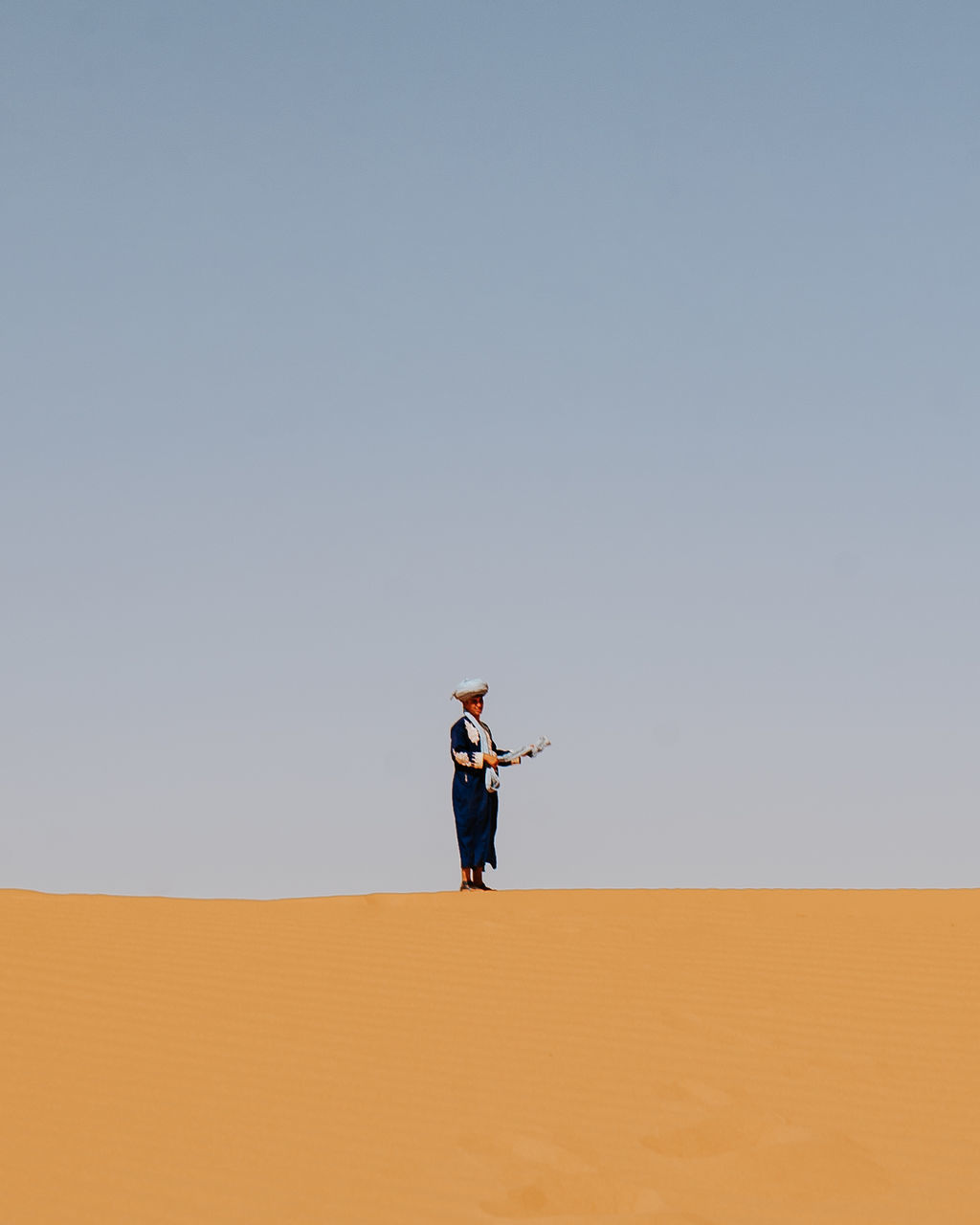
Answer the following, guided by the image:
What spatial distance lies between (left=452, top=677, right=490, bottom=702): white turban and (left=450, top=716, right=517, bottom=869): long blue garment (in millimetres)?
193

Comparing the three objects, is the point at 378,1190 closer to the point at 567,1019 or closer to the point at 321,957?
the point at 567,1019

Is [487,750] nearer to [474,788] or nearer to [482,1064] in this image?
[474,788]

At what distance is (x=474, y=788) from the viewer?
12.2m

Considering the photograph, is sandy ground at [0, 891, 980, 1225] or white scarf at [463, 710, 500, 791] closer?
sandy ground at [0, 891, 980, 1225]

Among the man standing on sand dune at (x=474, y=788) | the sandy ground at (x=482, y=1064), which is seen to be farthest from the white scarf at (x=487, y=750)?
the sandy ground at (x=482, y=1064)

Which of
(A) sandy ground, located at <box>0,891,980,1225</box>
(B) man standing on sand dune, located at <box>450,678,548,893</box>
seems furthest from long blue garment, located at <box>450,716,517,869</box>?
(A) sandy ground, located at <box>0,891,980,1225</box>

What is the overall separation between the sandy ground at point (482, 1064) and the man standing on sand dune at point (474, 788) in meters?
2.02

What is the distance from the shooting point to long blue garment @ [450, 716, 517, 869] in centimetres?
1212

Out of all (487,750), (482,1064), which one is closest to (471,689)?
(487,750)

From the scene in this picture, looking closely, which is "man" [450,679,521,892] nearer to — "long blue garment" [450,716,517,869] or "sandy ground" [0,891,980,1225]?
"long blue garment" [450,716,517,869]

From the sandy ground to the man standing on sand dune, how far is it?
6.64ft

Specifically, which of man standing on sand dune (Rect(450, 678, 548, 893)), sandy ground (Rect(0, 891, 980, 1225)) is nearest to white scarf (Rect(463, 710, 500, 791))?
man standing on sand dune (Rect(450, 678, 548, 893))

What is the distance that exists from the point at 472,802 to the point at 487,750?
449 millimetres

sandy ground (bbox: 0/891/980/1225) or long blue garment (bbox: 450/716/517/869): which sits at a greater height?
long blue garment (bbox: 450/716/517/869)
